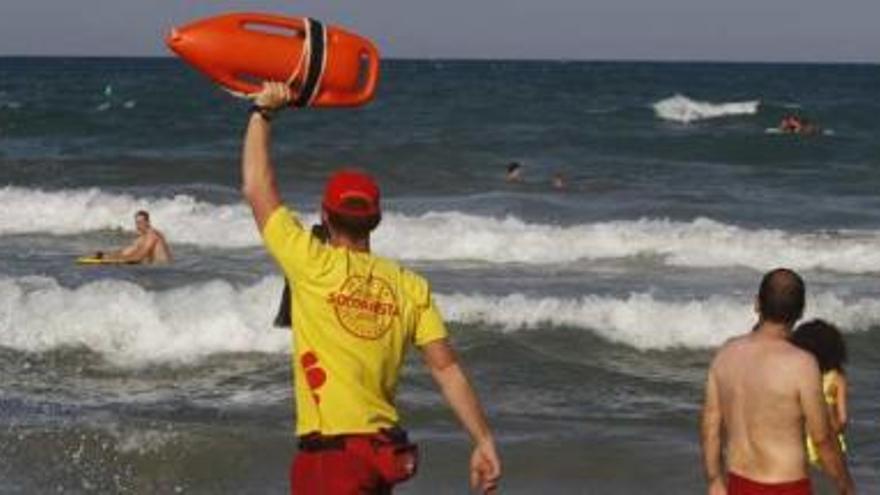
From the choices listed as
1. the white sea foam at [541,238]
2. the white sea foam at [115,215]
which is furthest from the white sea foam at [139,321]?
the white sea foam at [115,215]

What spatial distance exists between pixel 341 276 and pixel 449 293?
11.2m

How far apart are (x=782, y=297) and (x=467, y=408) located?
1195 mm

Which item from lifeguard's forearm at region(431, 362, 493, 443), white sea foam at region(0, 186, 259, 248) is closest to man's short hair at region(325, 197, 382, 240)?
lifeguard's forearm at region(431, 362, 493, 443)

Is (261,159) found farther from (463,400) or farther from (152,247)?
(152,247)

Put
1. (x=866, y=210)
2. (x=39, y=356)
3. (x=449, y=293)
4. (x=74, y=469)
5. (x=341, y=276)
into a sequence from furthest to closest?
(x=866, y=210) → (x=449, y=293) → (x=39, y=356) → (x=74, y=469) → (x=341, y=276)

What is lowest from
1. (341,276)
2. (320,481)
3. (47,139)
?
(47,139)

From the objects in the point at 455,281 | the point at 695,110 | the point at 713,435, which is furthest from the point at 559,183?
the point at 695,110

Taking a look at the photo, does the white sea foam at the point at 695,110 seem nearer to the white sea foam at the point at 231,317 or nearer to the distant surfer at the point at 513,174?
the distant surfer at the point at 513,174

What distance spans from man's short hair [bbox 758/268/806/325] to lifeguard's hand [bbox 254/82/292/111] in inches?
64.0

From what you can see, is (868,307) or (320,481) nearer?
(320,481)

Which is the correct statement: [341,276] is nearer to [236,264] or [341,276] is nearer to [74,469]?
[74,469]

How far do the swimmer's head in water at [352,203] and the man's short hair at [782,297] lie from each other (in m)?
1.34

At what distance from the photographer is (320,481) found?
436 cm

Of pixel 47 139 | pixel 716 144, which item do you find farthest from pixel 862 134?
pixel 47 139
